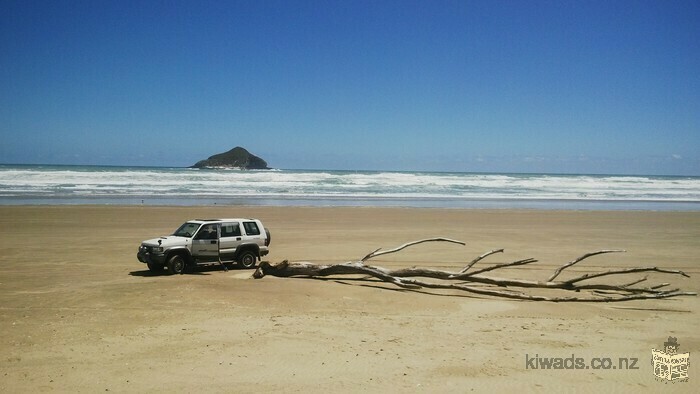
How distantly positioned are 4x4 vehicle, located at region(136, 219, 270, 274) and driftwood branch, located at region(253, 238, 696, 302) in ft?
5.65

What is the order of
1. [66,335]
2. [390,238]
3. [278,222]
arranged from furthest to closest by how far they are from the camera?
[278,222]
[390,238]
[66,335]

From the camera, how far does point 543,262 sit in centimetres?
1716

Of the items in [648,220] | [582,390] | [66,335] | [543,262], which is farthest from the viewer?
[648,220]

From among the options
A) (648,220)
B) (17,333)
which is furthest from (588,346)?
(648,220)

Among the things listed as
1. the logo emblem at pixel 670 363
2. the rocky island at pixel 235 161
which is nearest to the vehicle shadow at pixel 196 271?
the logo emblem at pixel 670 363

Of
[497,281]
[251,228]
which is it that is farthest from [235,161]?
[497,281]

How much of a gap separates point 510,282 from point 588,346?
3.91m

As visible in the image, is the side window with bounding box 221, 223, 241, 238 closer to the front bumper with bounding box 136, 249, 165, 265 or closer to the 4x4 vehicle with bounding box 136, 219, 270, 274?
the 4x4 vehicle with bounding box 136, 219, 270, 274

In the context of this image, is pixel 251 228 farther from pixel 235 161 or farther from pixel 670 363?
pixel 235 161

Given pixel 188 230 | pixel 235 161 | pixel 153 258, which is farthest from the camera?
pixel 235 161

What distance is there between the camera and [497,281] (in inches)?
483

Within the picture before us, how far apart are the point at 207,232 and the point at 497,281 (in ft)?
25.5

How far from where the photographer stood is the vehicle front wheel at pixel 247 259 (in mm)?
15297

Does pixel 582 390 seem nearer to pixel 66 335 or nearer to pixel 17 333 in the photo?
pixel 66 335
